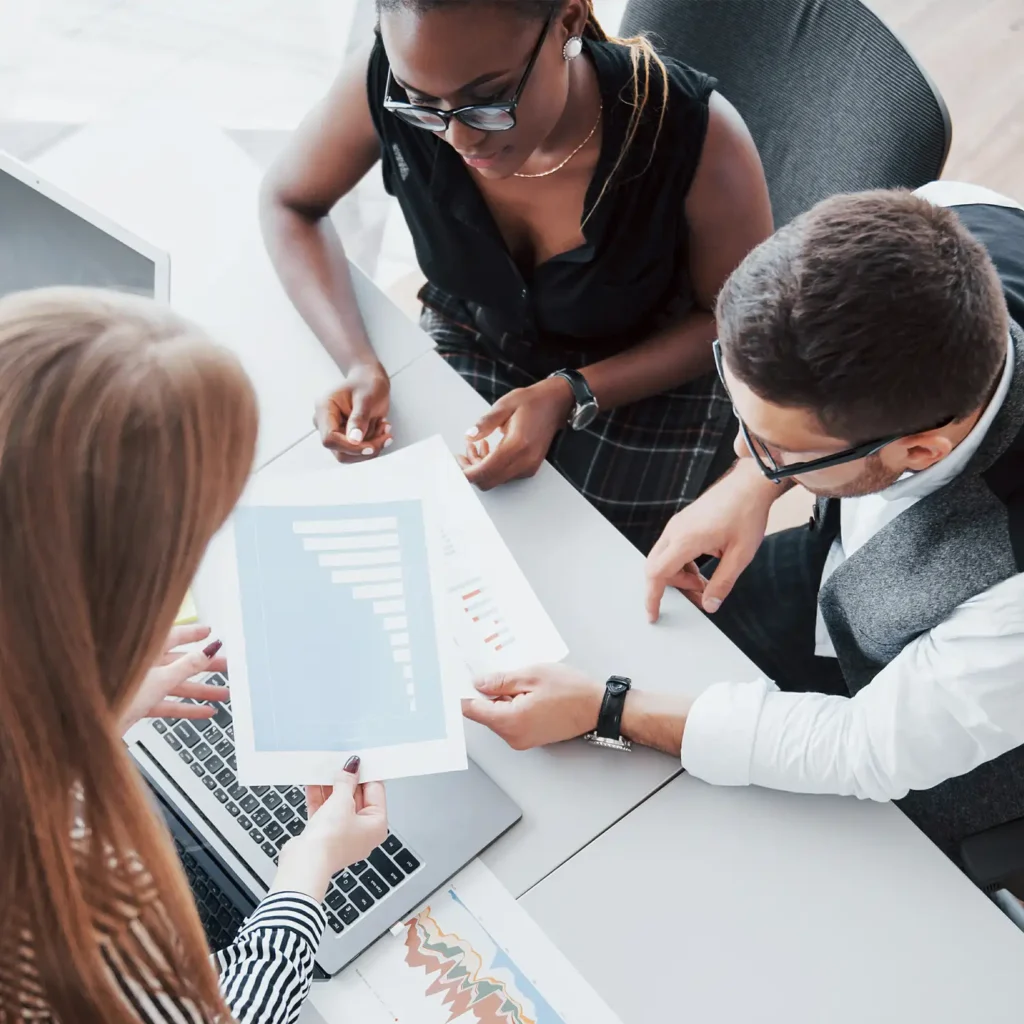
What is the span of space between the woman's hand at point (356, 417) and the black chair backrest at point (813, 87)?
1.79ft

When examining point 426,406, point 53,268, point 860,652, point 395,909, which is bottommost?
point 395,909

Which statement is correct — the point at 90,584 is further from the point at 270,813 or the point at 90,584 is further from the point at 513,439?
the point at 513,439

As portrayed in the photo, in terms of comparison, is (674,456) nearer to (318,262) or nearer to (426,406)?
(426,406)

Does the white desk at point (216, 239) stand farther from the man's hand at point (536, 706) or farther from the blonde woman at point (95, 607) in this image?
the blonde woman at point (95, 607)

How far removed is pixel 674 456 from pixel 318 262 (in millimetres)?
521

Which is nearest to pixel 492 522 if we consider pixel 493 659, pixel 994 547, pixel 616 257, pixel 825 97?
pixel 493 659

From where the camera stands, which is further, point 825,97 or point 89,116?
point 89,116

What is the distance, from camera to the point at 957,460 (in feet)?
2.91

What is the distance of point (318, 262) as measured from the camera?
1.20 m

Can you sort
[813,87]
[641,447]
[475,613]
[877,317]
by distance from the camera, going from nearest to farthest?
[877,317] < [475,613] < [813,87] < [641,447]

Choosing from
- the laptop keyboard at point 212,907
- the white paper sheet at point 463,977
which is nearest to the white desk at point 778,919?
the white paper sheet at point 463,977

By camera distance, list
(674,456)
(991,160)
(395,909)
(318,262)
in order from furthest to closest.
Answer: (991,160) → (674,456) → (318,262) → (395,909)

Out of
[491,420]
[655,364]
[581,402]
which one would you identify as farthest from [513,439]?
[655,364]

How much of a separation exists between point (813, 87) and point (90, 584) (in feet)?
3.09
